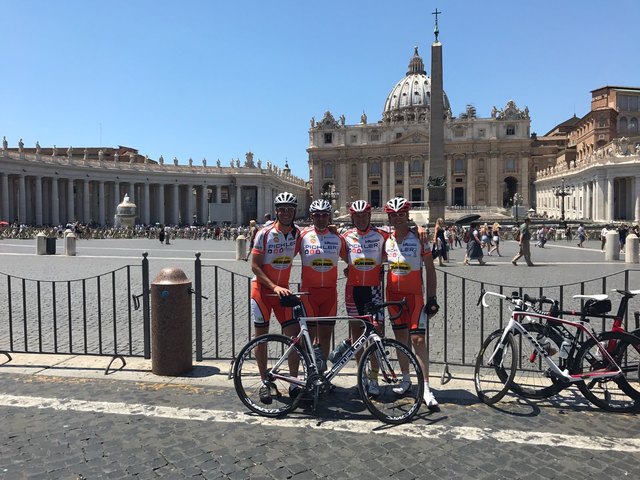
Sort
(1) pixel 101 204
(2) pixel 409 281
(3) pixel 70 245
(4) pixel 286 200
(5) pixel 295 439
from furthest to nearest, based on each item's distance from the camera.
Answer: (1) pixel 101 204, (3) pixel 70 245, (4) pixel 286 200, (2) pixel 409 281, (5) pixel 295 439

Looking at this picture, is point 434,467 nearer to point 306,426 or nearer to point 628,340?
point 306,426

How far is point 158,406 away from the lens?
490 centimetres

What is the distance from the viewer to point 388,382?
4938 millimetres

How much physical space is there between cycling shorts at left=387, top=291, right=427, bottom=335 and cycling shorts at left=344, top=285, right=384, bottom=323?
0.16 m

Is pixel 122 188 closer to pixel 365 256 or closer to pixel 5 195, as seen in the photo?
pixel 5 195

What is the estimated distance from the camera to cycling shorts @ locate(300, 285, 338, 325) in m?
5.07

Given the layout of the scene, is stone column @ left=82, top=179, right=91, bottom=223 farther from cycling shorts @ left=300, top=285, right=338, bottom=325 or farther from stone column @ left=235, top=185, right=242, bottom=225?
cycling shorts @ left=300, top=285, right=338, bottom=325

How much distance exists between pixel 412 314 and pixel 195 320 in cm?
345

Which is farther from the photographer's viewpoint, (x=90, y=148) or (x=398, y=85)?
(x=398, y=85)

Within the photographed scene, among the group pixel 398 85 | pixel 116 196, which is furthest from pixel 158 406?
pixel 398 85

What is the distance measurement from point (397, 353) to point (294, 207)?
172 cm

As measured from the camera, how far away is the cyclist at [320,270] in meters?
5.04

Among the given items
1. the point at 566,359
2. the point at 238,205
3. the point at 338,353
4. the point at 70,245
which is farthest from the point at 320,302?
the point at 238,205

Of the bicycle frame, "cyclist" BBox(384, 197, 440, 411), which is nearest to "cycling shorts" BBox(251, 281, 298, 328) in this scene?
"cyclist" BBox(384, 197, 440, 411)
